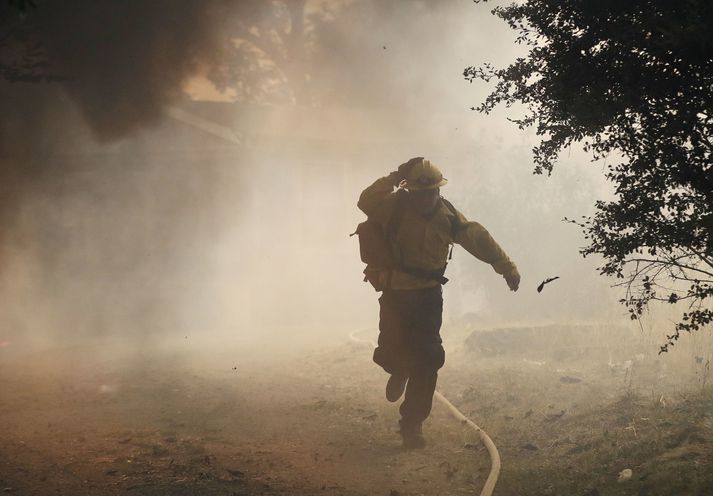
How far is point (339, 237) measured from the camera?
19.8m

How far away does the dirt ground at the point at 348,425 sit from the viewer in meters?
4.18

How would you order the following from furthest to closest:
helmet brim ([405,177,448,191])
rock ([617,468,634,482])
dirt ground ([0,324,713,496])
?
helmet brim ([405,177,448,191]) < dirt ground ([0,324,713,496]) < rock ([617,468,634,482])

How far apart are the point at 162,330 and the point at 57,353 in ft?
16.0

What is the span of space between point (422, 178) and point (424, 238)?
1.71 feet

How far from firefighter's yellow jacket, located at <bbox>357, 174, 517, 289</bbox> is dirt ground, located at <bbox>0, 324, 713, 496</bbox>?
1.55 m

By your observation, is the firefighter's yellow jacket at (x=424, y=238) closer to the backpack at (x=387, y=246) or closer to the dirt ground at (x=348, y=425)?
the backpack at (x=387, y=246)

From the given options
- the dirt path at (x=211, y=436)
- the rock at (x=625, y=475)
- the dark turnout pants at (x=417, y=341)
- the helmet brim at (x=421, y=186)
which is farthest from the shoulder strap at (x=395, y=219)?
the rock at (x=625, y=475)

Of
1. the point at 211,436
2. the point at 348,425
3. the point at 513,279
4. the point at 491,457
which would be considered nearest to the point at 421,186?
the point at 513,279

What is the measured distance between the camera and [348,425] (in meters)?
6.24

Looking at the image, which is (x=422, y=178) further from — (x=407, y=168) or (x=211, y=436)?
(x=211, y=436)

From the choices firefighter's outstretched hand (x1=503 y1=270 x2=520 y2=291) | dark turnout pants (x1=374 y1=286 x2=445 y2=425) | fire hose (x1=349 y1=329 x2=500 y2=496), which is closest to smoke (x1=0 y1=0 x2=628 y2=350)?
fire hose (x1=349 y1=329 x2=500 y2=496)

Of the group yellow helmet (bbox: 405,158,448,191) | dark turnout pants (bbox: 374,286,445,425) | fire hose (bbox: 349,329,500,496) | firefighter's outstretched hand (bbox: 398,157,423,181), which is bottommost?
fire hose (bbox: 349,329,500,496)

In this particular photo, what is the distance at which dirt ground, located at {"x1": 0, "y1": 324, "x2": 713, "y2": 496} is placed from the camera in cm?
418

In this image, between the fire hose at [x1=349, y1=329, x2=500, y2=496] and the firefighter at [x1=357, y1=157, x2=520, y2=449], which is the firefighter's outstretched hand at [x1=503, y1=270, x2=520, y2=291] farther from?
the fire hose at [x1=349, y1=329, x2=500, y2=496]
